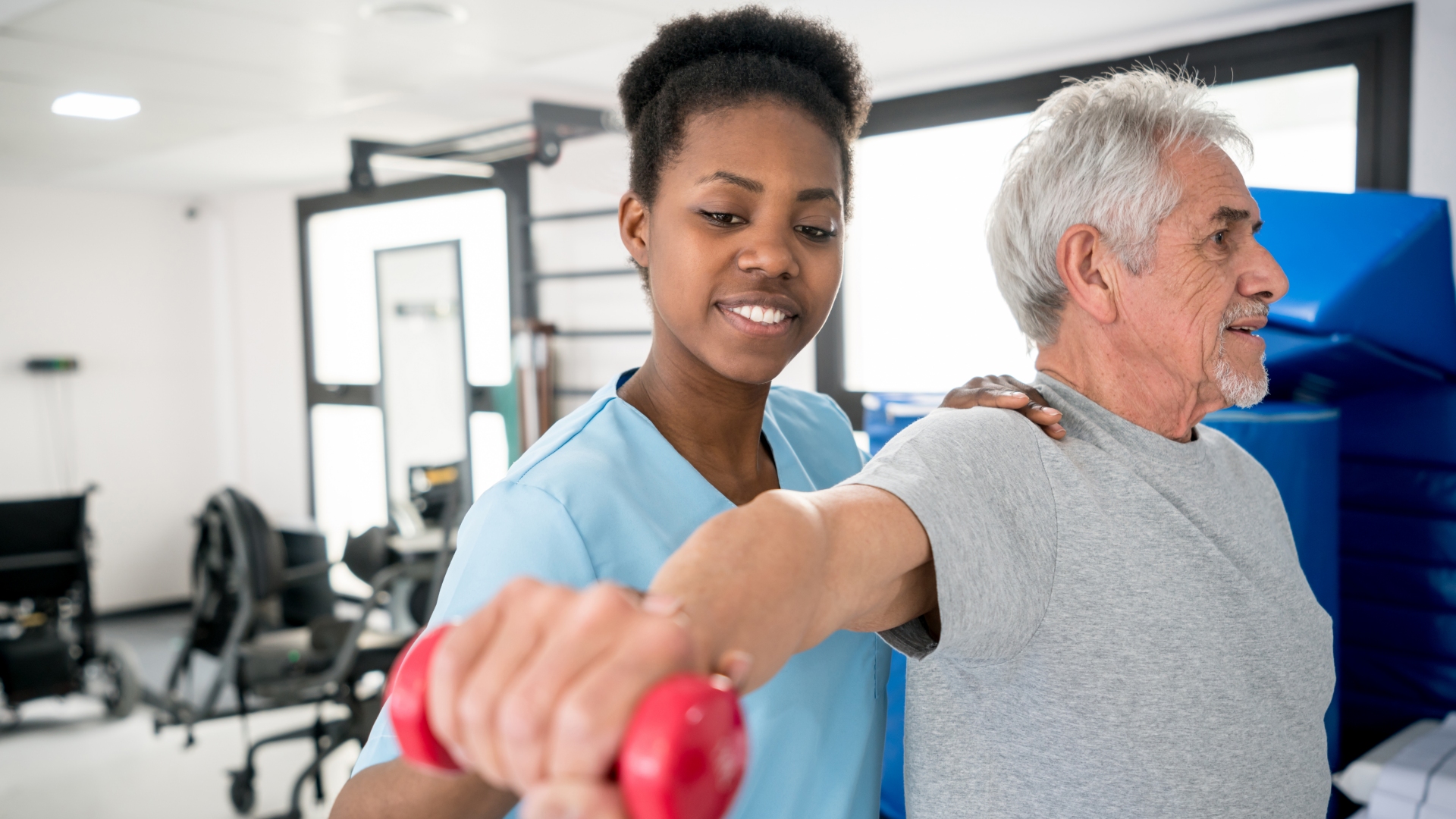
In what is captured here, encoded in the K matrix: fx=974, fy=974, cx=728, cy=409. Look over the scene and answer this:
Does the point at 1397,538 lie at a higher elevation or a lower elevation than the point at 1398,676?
higher

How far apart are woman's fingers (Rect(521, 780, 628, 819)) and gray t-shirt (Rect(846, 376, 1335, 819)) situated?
0.41 meters

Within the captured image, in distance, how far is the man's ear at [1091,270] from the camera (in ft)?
3.41

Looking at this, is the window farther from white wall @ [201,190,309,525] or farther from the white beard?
the white beard

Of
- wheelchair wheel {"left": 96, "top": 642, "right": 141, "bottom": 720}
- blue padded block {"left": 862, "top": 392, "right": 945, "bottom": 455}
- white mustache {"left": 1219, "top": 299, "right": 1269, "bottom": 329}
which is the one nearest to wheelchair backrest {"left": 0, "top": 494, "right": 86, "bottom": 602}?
wheelchair wheel {"left": 96, "top": 642, "right": 141, "bottom": 720}

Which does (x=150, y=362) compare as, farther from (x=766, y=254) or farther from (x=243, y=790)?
(x=766, y=254)

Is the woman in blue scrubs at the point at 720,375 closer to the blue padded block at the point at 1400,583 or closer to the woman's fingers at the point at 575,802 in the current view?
the woman's fingers at the point at 575,802

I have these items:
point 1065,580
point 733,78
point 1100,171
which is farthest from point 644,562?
point 1100,171

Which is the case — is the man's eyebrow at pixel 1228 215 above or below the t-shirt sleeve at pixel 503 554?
above

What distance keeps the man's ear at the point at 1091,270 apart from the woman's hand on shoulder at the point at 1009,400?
0.11m

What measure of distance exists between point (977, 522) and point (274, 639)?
3975 mm

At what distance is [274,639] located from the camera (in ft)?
13.2

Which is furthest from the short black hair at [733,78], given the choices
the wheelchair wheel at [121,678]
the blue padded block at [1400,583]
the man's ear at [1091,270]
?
the wheelchair wheel at [121,678]

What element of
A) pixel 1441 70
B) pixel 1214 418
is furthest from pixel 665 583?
pixel 1441 70

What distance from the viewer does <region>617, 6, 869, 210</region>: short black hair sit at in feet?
3.27
